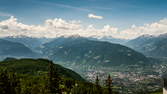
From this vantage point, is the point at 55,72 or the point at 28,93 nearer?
the point at 55,72

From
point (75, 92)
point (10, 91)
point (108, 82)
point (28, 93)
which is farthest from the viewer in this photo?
point (75, 92)

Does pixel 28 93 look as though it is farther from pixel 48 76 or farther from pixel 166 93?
pixel 166 93

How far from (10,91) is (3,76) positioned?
7599 millimetres

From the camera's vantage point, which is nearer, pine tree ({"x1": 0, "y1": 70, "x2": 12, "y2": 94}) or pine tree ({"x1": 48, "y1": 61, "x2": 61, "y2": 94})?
pine tree ({"x1": 48, "y1": 61, "x2": 61, "y2": 94})

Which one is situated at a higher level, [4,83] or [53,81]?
[53,81]

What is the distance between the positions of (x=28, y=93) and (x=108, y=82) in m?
64.5

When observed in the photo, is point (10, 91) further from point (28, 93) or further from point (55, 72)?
point (28, 93)

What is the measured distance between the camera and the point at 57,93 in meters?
56.8

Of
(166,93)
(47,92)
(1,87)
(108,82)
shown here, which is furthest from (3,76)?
(166,93)

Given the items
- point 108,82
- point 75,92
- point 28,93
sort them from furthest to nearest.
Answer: point 75,92, point 28,93, point 108,82

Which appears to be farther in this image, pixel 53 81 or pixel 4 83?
pixel 4 83

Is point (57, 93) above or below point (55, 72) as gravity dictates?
below

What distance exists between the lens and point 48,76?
55219mm

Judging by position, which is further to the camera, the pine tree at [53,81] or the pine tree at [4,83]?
the pine tree at [4,83]
